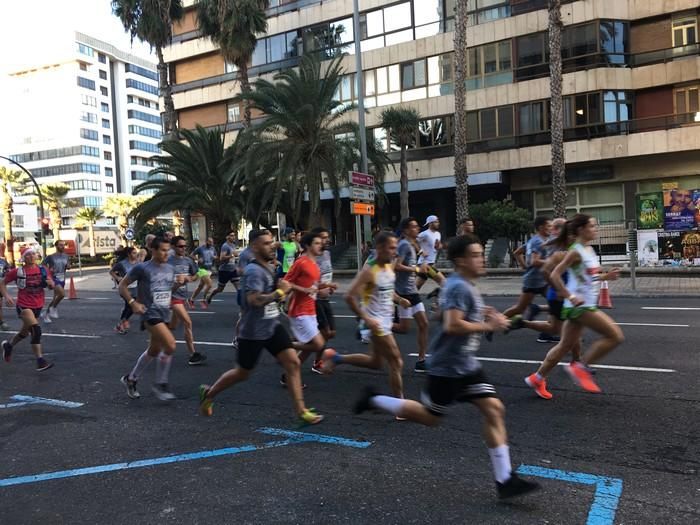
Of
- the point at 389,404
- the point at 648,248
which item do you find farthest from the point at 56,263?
the point at 648,248

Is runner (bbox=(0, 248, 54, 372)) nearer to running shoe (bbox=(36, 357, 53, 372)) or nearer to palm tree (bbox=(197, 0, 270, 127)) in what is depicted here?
running shoe (bbox=(36, 357, 53, 372))

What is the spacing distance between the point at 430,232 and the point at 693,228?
11.6 m

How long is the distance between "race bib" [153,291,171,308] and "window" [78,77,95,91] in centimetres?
9935

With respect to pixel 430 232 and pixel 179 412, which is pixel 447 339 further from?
pixel 430 232

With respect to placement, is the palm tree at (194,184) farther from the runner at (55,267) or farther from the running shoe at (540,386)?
the running shoe at (540,386)

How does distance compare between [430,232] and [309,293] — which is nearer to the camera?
[309,293]

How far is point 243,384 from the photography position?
6.75 metres

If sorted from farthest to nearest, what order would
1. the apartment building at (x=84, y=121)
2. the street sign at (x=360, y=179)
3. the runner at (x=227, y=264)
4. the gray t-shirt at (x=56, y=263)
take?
1. the apartment building at (x=84, y=121)
2. the street sign at (x=360, y=179)
3. the runner at (x=227, y=264)
4. the gray t-shirt at (x=56, y=263)

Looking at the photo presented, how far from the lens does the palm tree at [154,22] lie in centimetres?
3209

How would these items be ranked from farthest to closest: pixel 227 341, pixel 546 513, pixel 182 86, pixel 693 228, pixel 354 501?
pixel 182 86 → pixel 693 228 → pixel 227 341 → pixel 354 501 → pixel 546 513

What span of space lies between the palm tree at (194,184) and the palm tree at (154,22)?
16.5 feet

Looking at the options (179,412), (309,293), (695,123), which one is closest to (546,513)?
(309,293)

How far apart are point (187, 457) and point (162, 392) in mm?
1980

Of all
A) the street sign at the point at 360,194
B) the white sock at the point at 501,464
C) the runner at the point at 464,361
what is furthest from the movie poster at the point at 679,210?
the white sock at the point at 501,464
